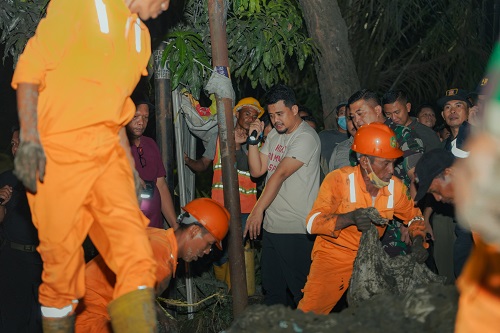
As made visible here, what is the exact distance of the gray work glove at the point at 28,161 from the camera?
14.2ft

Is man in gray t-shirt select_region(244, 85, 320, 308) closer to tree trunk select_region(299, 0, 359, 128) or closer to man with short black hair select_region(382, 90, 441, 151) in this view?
man with short black hair select_region(382, 90, 441, 151)

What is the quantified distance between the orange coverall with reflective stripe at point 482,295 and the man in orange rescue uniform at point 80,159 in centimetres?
178

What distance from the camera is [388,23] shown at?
12.5 m

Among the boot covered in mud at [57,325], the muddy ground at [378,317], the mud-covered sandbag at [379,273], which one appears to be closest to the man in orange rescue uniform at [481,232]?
the muddy ground at [378,317]

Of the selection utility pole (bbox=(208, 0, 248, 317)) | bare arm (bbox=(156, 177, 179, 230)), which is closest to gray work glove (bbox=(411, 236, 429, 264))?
utility pole (bbox=(208, 0, 248, 317))

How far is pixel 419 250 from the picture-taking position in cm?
637

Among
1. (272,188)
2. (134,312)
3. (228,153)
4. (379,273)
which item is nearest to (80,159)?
(134,312)

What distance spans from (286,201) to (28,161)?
12.4ft

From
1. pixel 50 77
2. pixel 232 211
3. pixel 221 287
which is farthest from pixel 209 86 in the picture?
pixel 221 287

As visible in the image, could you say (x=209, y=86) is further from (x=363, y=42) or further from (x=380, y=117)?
(x=363, y=42)

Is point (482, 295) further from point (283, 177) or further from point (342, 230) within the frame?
point (283, 177)

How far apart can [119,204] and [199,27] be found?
3.79 metres

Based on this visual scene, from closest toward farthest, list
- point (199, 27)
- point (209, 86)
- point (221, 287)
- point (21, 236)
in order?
point (209, 86)
point (21, 236)
point (199, 27)
point (221, 287)

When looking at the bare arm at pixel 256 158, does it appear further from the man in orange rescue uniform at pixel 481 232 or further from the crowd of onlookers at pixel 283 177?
the man in orange rescue uniform at pixel 481 232
